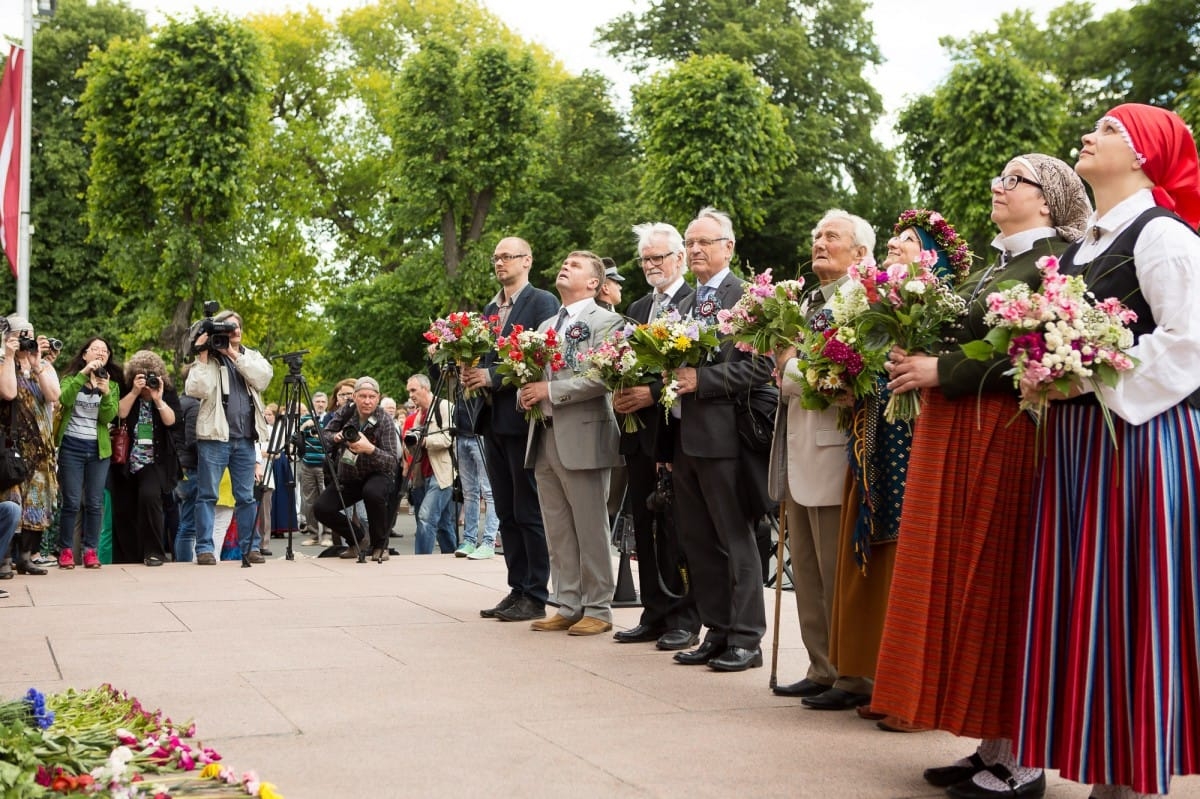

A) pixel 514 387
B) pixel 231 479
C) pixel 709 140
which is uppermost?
pixel 709 140

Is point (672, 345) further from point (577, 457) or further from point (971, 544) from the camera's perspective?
point (971, 544)

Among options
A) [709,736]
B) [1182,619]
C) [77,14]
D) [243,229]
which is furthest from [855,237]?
[77,14]

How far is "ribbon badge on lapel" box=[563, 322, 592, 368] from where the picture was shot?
7.35 metres

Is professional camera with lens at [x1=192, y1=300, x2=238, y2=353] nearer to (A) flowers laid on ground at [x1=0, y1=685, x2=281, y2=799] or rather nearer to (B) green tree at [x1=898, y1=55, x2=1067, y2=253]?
(A) flowers laid on ground at [x1=0, y1=685, x2=281, y2=799]

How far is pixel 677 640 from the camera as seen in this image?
6977 mm

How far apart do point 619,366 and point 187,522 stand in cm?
655

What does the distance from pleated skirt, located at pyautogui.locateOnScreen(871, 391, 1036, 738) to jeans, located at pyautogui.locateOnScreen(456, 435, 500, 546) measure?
327 inches

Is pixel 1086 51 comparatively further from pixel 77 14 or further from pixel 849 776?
pixel 849 776

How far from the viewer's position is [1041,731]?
3.76 meters

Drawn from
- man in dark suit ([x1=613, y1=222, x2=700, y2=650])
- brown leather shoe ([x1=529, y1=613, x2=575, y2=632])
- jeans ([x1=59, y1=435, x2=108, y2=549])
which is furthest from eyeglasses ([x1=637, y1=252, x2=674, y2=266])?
jeans ([x1=59, y1=435, x2=108, y2=549])

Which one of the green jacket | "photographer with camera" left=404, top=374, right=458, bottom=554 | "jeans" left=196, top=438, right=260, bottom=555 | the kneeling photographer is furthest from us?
"photographer with camera" left=404, top=374, right=458, bottom=554

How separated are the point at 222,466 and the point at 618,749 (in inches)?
290

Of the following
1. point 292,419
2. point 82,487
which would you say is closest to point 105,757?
point 82,487

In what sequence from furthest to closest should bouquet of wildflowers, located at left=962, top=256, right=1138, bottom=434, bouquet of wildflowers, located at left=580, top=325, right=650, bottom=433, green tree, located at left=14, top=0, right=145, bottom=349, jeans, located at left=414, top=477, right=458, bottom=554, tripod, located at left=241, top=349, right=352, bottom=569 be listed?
green tree, located at left=14, top=0, right=145, bottom=349, jeans, located at left=414, top=477, right=458, bottom=554, tripod, located at left=241, top=349, right=352, bottom=569, bouquet of wildflowers, located at left=580, top=325, right=650, bottom=433, bouquet of wildflowers, located at left=962, top=256, right=1138, bottom=434
